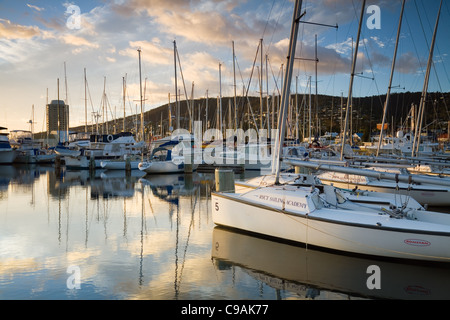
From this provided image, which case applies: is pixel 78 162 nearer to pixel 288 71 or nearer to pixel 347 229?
pixel 288 71

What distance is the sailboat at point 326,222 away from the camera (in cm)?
809

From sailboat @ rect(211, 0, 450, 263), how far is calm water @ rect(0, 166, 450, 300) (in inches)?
14.1

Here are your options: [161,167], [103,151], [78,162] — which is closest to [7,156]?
[78,162]

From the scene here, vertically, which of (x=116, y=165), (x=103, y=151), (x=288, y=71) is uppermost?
(x=288, y=71)

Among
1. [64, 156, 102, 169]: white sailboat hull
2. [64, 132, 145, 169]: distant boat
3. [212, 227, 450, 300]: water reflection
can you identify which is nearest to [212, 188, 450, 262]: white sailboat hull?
[212, 227, 450, 300]: water reflection

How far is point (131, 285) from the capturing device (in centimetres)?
731

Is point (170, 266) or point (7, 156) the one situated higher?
point (7, 156)

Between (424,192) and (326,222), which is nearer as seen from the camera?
(326,222)

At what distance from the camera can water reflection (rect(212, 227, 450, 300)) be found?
7.02 meters

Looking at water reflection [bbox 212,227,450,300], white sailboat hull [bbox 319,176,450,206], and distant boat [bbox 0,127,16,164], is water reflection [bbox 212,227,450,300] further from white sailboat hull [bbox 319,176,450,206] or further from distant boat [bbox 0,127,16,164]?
distant boat [bbox 0,127,16,164]

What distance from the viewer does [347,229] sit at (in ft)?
28.5

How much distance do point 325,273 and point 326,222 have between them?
1.34 metres

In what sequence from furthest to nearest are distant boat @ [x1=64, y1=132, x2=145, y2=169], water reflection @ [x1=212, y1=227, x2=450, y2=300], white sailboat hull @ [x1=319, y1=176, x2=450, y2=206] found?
distant boat @ [x1=64, y1=132, x2=145, y2=169] → white sailboat hull @ [x1=319, y1=176, x2=450, y2=206] → water reflection @ [x1=212, y1=227, x2=450, y2=300]
